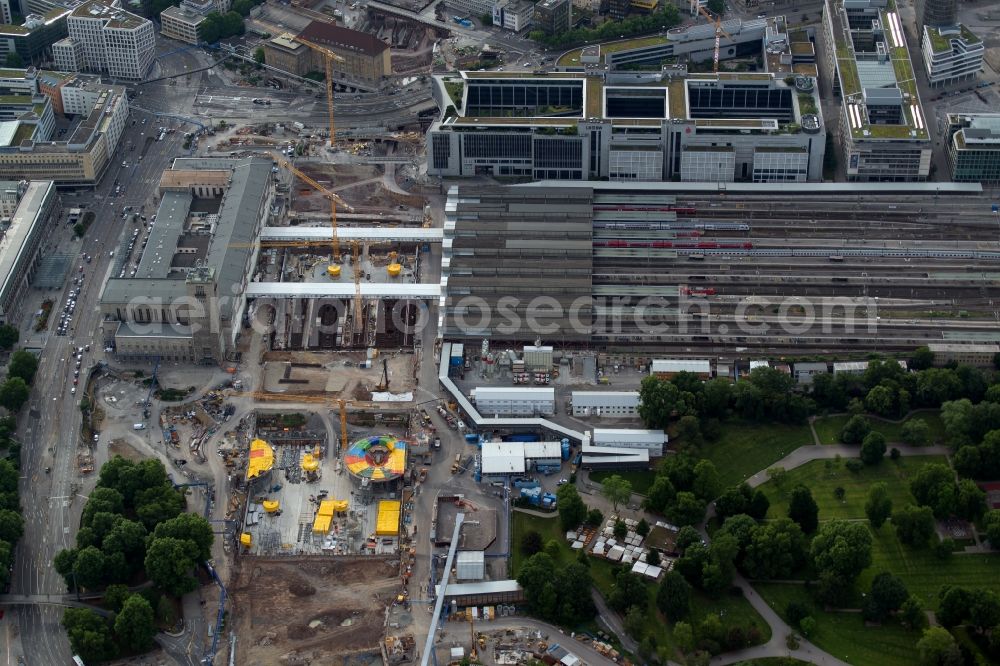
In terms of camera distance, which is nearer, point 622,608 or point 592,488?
point 622,608

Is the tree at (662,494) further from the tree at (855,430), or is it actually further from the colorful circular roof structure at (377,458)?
the colorful circular roof structure at (377,458)

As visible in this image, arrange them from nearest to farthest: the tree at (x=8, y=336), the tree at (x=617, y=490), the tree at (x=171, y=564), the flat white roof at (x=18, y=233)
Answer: the tree at (x=171, y=564)
the tree at (x=617, y=490)
the tree at (x=8, y=336)
the flat white roof at (x=18, y=233)

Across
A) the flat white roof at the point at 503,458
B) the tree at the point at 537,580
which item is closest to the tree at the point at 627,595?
the tree at the point at 537,580

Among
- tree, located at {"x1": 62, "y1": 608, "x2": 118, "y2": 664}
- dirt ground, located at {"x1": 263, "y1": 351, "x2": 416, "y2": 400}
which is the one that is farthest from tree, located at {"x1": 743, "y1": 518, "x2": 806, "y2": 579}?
tree, located at {"x1": 62, "y1": 608, "x2": 118, "y2": 664}

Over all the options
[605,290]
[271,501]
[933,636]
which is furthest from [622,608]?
[605,290]

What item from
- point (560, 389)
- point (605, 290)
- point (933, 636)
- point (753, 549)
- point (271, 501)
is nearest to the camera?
point (933, 636)

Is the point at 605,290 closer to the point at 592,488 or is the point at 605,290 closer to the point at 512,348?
the point at 512,348
